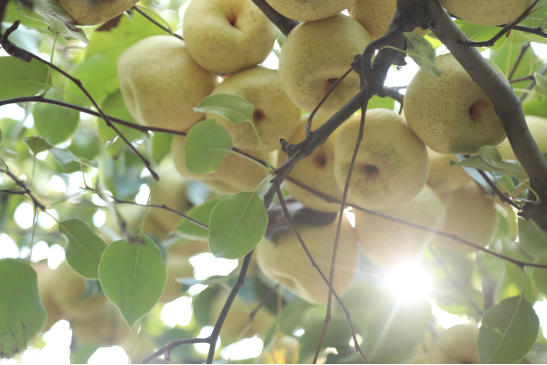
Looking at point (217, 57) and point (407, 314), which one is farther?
point (407, 314)

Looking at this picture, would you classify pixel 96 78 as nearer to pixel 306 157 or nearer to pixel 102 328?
pixel 306 157

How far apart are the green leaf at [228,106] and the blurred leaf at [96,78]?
0.44 m

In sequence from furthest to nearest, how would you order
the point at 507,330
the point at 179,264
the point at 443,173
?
the point at 179,264
the point at 443,173
the point at 507,330

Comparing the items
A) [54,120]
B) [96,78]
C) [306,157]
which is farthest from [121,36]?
[306,157]

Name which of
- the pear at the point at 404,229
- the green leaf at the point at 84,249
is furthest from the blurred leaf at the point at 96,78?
the pear at the point at 404,229

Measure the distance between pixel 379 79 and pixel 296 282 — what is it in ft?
1.88

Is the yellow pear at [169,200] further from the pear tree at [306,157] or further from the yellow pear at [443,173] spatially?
the yellow pear at [443,173]

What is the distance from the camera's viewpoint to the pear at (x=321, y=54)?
22.6 inches

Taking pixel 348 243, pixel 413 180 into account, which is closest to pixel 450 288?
pixel 348 243

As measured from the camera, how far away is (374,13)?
0.62 meters

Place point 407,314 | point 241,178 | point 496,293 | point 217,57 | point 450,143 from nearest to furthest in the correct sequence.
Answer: point 450,143 → point 217,57 → point 241,178 → point 407,314 → point 496,293

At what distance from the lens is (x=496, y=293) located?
136 centimetres

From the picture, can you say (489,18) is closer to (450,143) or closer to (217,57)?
(450,143)

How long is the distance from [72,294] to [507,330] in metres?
1.22
